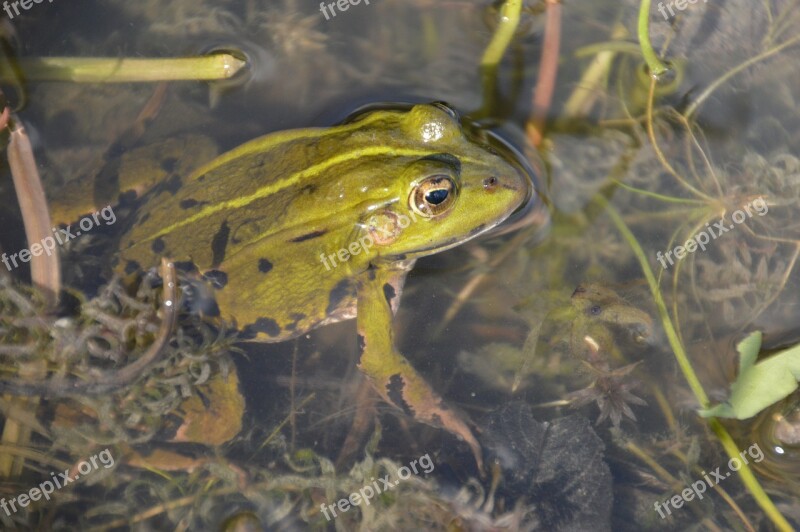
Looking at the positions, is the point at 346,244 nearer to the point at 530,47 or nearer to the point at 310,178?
the point at 310,178

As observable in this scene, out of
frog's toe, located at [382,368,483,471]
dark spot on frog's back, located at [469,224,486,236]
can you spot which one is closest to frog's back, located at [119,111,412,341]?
dark spot on frog's back, located at [469,224,486,236]

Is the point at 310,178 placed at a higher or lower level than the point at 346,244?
higher

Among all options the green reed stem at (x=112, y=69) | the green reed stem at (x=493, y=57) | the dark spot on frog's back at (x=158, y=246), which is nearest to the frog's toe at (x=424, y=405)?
the dark spot on frog's back at (x=158, y=246)

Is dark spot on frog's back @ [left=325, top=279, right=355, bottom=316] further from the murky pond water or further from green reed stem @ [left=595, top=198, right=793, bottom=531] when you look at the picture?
green reed stem @ [left=595, top=198, right=793, bottom=531]

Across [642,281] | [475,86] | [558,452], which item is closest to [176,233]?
[475,86]

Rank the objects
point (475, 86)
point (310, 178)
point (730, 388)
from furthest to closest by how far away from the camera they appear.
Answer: point (475, 86) < point (730, 388) < point (310, 178)

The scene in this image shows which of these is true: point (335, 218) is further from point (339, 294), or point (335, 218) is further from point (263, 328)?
point (263, 328)
